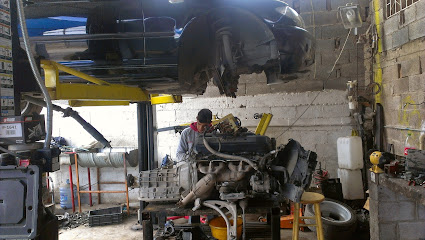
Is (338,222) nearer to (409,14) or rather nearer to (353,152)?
(353,152)

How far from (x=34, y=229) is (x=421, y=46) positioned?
3.98 meters

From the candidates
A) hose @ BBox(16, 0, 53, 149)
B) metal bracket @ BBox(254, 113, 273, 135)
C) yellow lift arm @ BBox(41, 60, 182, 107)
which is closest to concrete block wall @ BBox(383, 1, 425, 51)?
metal bracket @ BBox(254, 113, 273, 135)

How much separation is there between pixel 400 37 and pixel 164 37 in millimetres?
3174

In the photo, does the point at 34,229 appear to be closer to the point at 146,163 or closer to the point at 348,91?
the point at 146,163

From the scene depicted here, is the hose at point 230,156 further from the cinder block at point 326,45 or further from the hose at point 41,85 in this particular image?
the cinder block at point 326,45

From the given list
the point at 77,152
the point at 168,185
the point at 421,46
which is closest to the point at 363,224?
the point at 421,46

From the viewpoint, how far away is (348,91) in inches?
180

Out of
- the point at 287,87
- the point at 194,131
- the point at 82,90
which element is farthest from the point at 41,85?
the point at 287,87

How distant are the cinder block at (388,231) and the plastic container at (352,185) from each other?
4.99 ft

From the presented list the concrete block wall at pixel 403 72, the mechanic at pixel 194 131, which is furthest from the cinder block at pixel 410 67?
the mechanic at pixel 194 131

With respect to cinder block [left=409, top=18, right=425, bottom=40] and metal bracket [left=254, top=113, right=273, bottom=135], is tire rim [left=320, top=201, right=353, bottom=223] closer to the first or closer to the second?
metal bracket [left=254, top=113, right=273, bottom=135]

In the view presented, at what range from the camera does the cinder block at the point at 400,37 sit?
367 centimetres

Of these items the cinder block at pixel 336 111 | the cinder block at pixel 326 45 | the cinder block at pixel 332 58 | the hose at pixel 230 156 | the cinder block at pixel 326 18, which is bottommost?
the hose at pixel 230 156

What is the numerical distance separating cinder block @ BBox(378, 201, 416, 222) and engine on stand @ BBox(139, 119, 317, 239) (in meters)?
0.93
